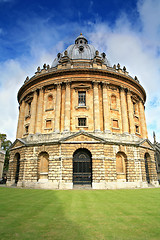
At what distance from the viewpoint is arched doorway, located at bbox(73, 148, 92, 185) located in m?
20.6

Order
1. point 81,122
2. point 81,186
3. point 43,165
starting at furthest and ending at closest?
point 81,122 < point 43,165 < point 81,186

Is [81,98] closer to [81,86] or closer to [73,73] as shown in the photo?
[81,86]

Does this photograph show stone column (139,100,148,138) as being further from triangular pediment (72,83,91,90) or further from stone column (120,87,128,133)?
triangular pediment (72,83,91,90)

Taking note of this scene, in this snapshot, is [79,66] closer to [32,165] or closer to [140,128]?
[140,128]

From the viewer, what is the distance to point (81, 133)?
21641 mm

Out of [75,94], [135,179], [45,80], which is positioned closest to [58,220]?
[135,179]

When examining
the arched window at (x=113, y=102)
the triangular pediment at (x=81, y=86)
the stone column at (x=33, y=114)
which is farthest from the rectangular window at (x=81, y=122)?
the stone column at (x=33, y=114)

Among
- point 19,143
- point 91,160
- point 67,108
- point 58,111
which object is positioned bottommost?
point 91,160

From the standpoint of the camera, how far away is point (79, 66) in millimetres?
26984

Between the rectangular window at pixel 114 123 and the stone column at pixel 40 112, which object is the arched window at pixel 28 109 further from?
the rectangular window at pixel 114 123

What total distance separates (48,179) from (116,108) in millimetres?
14401

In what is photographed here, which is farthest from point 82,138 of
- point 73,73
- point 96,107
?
point 73,73

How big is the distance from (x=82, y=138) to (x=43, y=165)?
6.57m

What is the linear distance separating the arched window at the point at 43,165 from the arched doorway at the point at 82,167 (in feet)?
13.0
